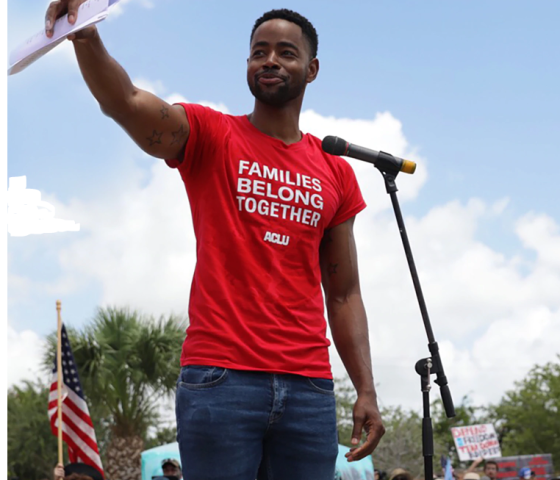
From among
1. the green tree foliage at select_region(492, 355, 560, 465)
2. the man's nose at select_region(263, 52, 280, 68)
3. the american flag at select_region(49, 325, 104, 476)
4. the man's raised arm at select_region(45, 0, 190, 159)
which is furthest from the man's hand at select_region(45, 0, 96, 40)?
the green tree foliage at select_region(492, 355, 560, 465)

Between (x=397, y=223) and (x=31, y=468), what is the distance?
36355mm

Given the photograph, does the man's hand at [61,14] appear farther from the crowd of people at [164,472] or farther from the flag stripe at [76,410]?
the flag stripe at [76,410]

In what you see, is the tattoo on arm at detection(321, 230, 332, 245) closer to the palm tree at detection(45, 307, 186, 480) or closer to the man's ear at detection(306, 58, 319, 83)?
the man's ear at detection(306, 58, 319, 83)

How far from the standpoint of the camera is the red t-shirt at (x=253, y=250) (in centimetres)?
267

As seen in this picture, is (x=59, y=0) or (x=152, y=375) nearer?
(x=59, y=0)

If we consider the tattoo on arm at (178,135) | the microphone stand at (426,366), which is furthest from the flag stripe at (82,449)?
the tattoo on arm at (178,135)

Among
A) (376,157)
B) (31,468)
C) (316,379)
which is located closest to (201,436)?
(316,379)

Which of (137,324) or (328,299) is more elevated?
(137,324)

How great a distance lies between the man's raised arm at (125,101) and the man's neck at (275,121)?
355mm

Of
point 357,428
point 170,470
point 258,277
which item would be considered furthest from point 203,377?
point 170,470

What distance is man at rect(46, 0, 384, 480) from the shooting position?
2602mm

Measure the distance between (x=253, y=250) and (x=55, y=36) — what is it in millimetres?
927

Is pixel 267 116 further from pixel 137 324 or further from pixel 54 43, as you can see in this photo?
pixel 137 324

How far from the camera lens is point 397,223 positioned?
3.38m
